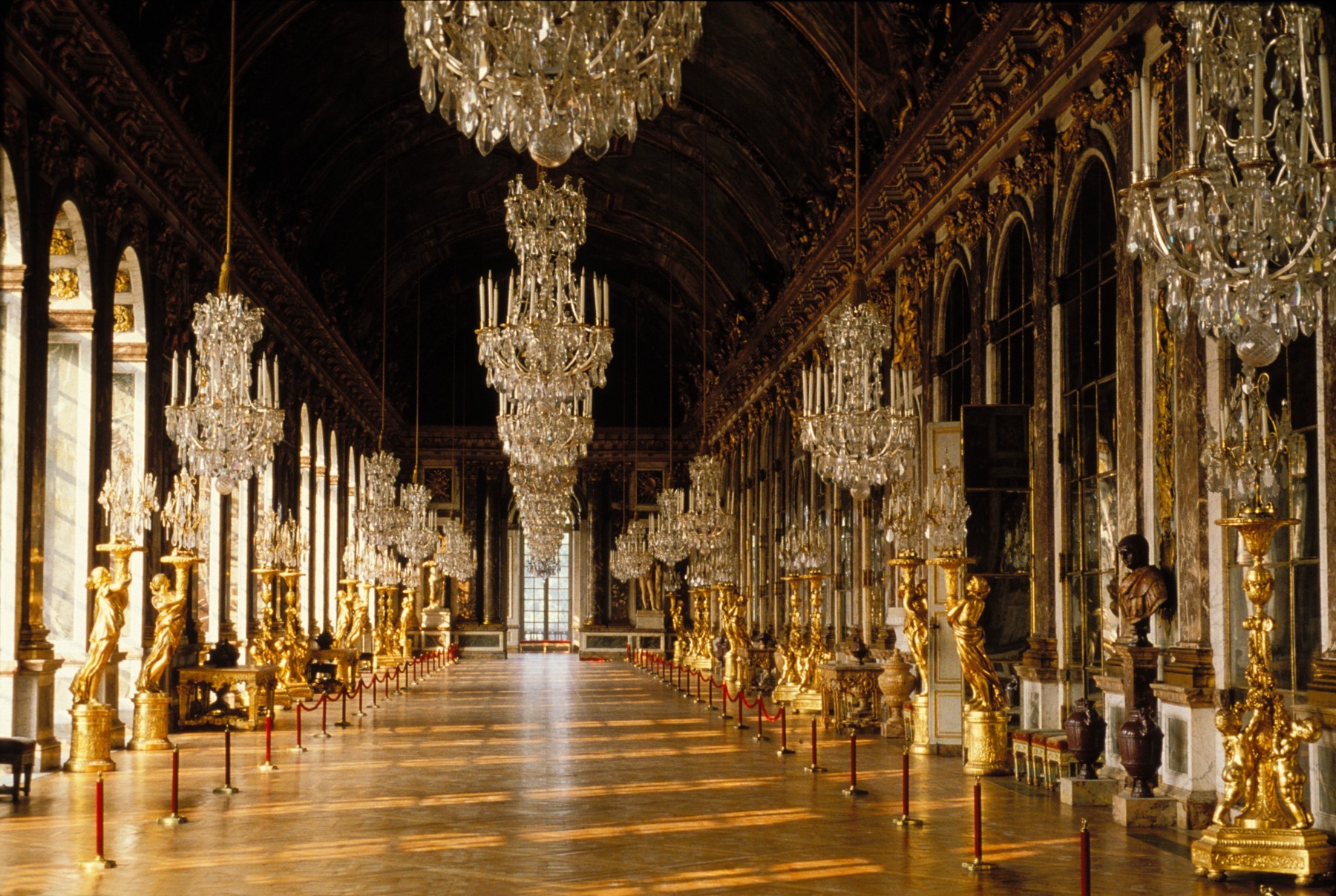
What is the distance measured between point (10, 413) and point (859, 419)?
769 cm

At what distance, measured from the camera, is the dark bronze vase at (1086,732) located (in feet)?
37.8

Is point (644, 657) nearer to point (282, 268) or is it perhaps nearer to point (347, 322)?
point (347, 322)

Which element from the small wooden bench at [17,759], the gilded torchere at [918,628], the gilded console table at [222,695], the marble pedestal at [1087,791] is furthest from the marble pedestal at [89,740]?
the marble pedestal at [1087,791]

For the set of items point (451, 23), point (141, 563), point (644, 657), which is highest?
point (451, 23)

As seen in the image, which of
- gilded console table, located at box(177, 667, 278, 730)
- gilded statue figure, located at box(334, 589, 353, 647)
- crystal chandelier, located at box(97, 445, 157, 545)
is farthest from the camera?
gilded statue figure, located at box(334, 589, 353, 647)

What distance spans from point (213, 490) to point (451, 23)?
1617cm

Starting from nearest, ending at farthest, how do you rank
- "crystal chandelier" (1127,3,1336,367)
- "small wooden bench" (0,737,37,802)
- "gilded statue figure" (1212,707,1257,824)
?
"crystal chandelier" (1127,3,1336,367), "gilded statue figure" (1212,707,1257,824), "small wooden bench" (0,737,37,802)

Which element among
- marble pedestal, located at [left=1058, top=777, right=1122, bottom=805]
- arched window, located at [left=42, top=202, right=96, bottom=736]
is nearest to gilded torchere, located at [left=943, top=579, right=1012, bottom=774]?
marble pedestal, located at [left=1058, top=777, right=1122, bottom=805]

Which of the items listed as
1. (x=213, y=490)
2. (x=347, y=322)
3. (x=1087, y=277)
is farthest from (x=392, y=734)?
(x=347, y=322)

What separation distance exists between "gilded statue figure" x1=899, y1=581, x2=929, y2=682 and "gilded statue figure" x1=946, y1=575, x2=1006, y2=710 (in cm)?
157

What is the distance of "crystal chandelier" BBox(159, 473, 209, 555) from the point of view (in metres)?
16.0

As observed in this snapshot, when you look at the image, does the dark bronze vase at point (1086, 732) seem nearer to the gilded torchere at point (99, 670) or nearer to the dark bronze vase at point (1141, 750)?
the dark bronze vase at point (1141, 750)

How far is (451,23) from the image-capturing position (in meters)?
6.73

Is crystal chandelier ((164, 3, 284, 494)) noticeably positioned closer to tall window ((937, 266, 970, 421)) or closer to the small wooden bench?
the small wooden bench
